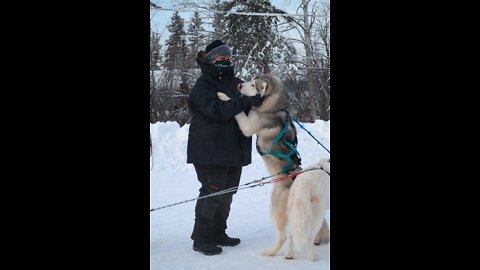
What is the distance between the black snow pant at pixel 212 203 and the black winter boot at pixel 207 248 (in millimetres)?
35

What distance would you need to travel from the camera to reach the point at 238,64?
12.6 feet

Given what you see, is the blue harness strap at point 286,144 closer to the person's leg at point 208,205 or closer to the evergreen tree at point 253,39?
the person's leg at point 208,205

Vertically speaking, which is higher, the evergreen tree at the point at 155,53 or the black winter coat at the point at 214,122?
the evergreen tree at the point at 155,53

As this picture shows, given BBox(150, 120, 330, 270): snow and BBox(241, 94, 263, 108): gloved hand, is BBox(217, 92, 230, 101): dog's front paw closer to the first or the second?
BBox(241, 94, 263, 108): gloved hand

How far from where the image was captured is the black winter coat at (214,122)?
3.02m

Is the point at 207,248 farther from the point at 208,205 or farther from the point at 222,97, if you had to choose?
the point at 222,97

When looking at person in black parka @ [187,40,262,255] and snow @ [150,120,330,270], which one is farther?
person in black parka @ [187,40,262,255]

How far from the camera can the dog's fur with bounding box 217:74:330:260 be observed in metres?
2.85

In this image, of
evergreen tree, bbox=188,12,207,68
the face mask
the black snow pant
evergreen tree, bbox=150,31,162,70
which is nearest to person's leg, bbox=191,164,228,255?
the black snow pant

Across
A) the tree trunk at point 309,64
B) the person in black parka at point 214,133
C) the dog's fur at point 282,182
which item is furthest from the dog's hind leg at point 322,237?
the tree trunk at point 309,64

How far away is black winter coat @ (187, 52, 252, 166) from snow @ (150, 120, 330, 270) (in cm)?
36
